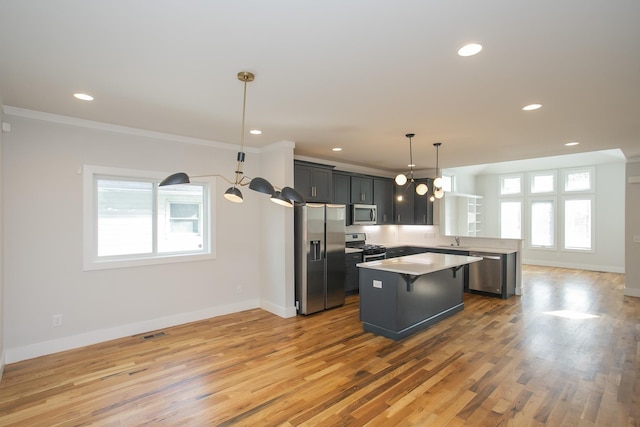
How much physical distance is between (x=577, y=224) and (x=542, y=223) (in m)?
0.83

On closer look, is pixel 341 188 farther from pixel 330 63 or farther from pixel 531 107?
pixel 330 63

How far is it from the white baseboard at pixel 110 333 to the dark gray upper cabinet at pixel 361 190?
3122 mm

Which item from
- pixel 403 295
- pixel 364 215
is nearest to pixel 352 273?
pixel 364 215

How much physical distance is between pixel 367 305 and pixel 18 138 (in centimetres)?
440

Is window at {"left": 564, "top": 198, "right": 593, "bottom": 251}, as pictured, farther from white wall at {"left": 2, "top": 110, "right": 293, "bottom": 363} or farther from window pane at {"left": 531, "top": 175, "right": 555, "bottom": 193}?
white wall at {"left": 2, "top": 110, "right": 293, "bottom": 363}

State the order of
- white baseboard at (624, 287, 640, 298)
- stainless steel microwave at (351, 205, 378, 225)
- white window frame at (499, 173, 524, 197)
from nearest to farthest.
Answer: white baseboard at (624, 287, 640, 298)
stainless steel microwave at (351, 205, 378, 225)
white window frame at (499, 173, 524, 197)

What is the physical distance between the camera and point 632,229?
20.0 feet

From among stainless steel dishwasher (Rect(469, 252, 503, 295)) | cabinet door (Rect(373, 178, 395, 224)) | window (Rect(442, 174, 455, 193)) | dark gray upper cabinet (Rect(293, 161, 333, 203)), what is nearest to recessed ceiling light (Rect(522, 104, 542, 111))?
dark gray upper cabinet (Rect(293, 161, 333, 203))

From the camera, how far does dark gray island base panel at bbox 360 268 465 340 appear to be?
13.3 ft

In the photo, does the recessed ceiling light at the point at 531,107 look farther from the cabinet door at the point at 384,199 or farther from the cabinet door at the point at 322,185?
the cabinet door at the point at 384,199

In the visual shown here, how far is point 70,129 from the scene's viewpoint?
12.4ft

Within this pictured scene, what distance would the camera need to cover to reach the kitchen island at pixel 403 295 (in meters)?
4.04

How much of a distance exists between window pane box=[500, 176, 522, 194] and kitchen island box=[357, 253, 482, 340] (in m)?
6.82

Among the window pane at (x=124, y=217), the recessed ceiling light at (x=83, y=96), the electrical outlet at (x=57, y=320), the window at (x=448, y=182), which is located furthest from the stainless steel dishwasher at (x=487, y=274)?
the electrical outlet at (x=57, y=320)
